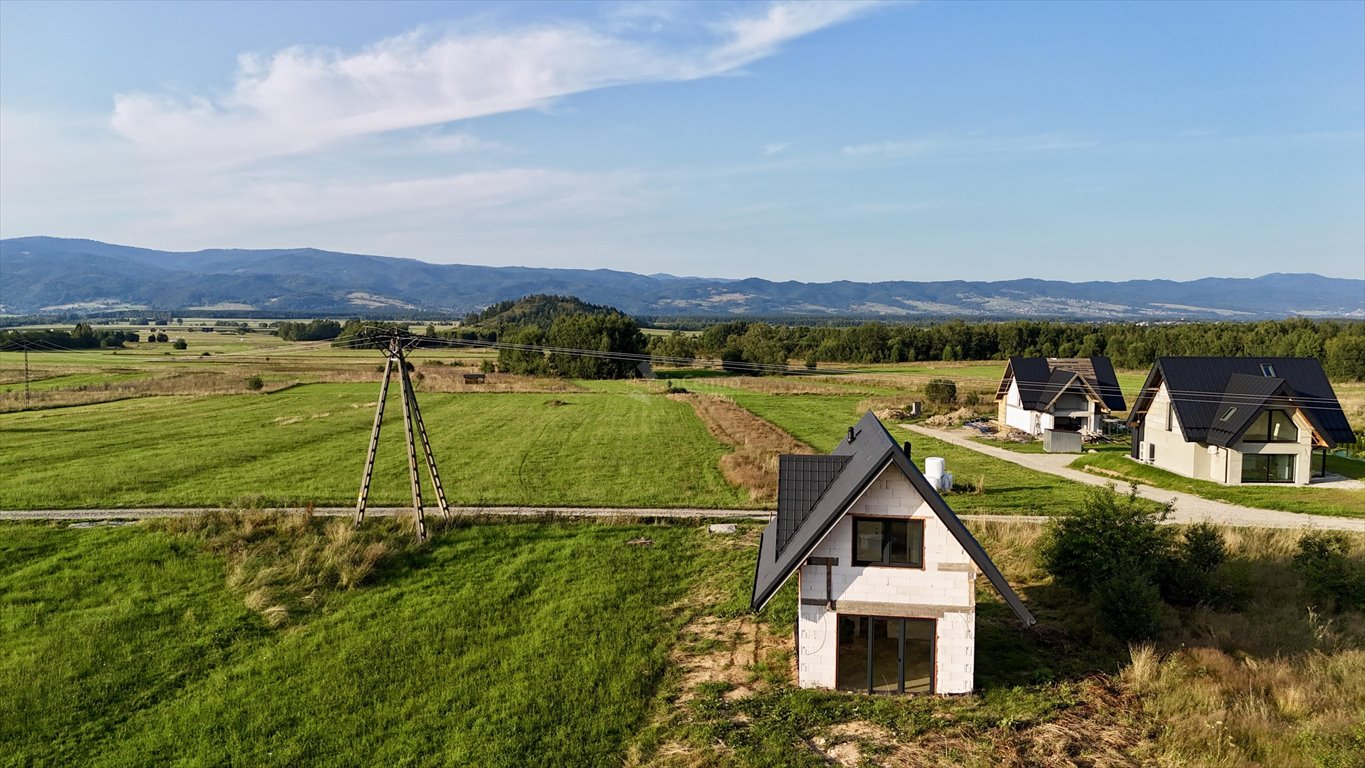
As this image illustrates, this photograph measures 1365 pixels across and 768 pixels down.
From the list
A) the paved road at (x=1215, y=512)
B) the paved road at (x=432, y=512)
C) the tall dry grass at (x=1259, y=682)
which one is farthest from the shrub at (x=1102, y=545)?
the paved road at (x=432, y=512)

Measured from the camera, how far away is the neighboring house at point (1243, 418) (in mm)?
35281

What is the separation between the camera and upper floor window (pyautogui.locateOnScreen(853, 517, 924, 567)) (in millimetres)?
15492

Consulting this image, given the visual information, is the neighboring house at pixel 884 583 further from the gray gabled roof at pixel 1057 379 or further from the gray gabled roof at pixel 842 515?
the gray gabled roof at pixel 1057 379

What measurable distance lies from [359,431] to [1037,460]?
146 feet

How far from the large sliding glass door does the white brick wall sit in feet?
1.22

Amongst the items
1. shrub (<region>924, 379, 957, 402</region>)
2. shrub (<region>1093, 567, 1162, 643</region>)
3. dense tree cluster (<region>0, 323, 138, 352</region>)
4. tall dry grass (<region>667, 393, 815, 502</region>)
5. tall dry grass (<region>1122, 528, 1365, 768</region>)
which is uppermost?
dense tree cluster (<region>0, 323, 138, 352</region>)

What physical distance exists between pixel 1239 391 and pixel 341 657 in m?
41.1

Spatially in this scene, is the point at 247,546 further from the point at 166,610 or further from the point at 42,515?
the point at 42,515

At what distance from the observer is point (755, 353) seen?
409ft

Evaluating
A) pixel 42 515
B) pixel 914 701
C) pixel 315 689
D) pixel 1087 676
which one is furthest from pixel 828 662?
pixel 42 515

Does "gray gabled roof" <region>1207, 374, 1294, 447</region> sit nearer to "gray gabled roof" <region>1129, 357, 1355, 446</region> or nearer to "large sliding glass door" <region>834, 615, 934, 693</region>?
"gray gabled roof" <region>1129, 357, 1355, 446</region>

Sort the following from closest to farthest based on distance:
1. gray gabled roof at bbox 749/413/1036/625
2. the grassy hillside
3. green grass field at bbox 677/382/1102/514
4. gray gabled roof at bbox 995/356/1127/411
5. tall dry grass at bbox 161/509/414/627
A: the grassy hillside, gray gabled roof at bbox 749/413/1036/625, tall dry grass at bbox 161/509/414/627, green grass field at bbox 677/382/1102/514, gray gabled roof at bbox 995/356/1127/411

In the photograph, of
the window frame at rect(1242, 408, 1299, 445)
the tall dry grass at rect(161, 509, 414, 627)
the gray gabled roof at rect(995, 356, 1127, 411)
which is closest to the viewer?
the tall dry grass at rect(161, 509, 414, 627)

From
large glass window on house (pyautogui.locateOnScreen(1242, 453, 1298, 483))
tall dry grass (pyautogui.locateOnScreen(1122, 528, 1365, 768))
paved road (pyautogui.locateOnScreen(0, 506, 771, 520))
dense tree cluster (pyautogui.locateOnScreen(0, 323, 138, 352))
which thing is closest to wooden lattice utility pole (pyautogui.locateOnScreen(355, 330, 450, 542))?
paved road (pyautogui.locateOnScreen(0, 506, 771, 520))
